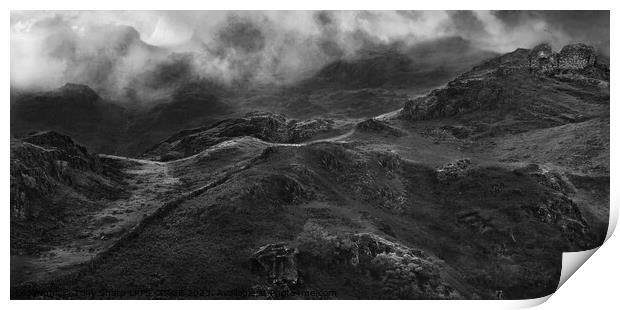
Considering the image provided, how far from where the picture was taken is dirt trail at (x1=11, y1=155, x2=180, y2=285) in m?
84.5

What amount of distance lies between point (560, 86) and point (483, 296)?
135082mm

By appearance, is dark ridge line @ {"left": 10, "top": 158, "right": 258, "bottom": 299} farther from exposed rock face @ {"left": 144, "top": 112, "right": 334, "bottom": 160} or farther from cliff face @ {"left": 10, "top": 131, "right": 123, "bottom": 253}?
exposed rock face @ {"left": 144, "top": 112, "right": 334, "bottom": 160}

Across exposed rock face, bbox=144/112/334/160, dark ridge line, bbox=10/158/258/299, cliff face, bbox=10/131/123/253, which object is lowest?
dark ridge line, bbox=10/158/258/299

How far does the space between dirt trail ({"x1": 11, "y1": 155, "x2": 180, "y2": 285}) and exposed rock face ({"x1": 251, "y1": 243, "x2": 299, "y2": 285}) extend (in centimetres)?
2625

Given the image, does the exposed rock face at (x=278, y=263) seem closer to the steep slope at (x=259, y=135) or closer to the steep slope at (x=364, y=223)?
the steep slope at (x=364, y=223)

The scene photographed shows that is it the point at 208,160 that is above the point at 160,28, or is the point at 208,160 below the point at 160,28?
below

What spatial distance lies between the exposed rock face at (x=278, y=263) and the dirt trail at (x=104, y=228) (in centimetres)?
2625

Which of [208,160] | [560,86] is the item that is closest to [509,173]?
[208,160]

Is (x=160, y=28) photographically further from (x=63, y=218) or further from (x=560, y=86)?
(x=560, y=86)

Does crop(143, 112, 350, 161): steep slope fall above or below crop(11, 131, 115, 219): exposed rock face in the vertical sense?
above

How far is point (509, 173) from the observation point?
112 metres

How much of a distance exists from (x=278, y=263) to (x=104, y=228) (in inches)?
1464

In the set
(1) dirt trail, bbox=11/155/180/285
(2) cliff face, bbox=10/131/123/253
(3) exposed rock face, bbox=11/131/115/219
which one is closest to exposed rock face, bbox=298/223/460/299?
(1) dirt trail, bbox=11/155/180/285
